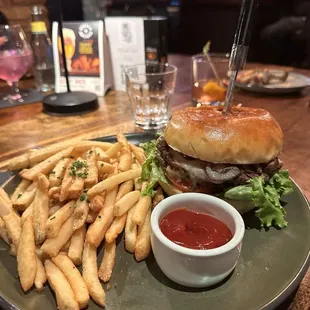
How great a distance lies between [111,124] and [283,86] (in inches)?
67.6

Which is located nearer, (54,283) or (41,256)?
(54,283)

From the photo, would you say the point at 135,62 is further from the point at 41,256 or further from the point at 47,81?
the point at 41,256

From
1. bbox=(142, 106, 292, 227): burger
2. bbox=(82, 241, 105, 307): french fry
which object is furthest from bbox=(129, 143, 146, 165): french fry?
bbox=(82, 241, 105, 307): french fry

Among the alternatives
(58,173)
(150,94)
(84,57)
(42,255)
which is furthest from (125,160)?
(84,57)

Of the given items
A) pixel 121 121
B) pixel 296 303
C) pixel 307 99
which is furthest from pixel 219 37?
pixel 296 303

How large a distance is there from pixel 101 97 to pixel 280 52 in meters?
4.93

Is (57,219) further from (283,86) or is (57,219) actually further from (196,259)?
(283,86)

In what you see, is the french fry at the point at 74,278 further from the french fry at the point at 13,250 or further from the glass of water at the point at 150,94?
the glass of water at the point at 150,94

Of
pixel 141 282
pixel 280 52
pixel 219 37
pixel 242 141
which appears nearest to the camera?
pixel 141 282

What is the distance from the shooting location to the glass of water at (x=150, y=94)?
2.83m

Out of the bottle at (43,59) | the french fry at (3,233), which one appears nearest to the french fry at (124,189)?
the french fry at (3,233)

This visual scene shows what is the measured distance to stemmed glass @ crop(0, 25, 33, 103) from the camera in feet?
9.79

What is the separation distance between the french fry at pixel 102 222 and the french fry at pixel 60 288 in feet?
0.54

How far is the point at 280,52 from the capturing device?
7.03 m
